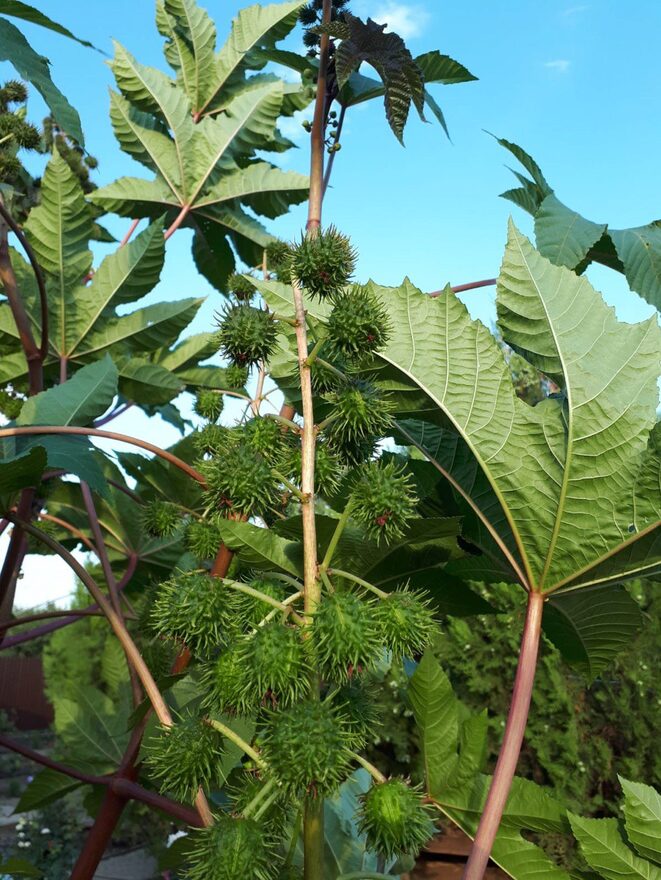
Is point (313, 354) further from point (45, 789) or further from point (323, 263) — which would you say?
point (45, 789)

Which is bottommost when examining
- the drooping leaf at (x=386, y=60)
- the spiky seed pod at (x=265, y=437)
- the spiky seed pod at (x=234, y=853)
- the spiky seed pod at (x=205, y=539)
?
the spiky seed pod at (x=234, y=853)

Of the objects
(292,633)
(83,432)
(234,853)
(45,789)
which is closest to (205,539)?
(83,432)

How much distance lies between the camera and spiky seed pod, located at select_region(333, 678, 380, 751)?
0.96 meters

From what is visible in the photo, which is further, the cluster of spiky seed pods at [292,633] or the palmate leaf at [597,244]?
the palmate leaf at [597,244]

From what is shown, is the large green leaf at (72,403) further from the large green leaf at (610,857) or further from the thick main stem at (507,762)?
the large green leaf at (610,857)

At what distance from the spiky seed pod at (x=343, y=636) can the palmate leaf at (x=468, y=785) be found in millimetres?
458

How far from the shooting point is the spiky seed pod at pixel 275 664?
2.81ft

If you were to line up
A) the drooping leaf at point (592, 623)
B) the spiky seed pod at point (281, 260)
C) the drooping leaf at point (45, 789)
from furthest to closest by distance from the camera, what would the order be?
the drooping leaf at point (45, 789) → the drooping leaf at point (592, 623) → the spiky seed pod at point (281, 260)

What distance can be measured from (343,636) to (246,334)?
449mm

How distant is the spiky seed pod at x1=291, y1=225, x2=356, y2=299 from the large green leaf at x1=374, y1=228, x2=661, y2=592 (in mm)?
185

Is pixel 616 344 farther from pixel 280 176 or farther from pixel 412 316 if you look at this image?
pixel 280 176

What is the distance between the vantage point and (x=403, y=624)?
3.03ft

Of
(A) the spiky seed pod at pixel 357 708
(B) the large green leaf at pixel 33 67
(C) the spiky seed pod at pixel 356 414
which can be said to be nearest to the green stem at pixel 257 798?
(A) the spiky seed pod at pixel 357 708

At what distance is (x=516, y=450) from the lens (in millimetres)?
1342
